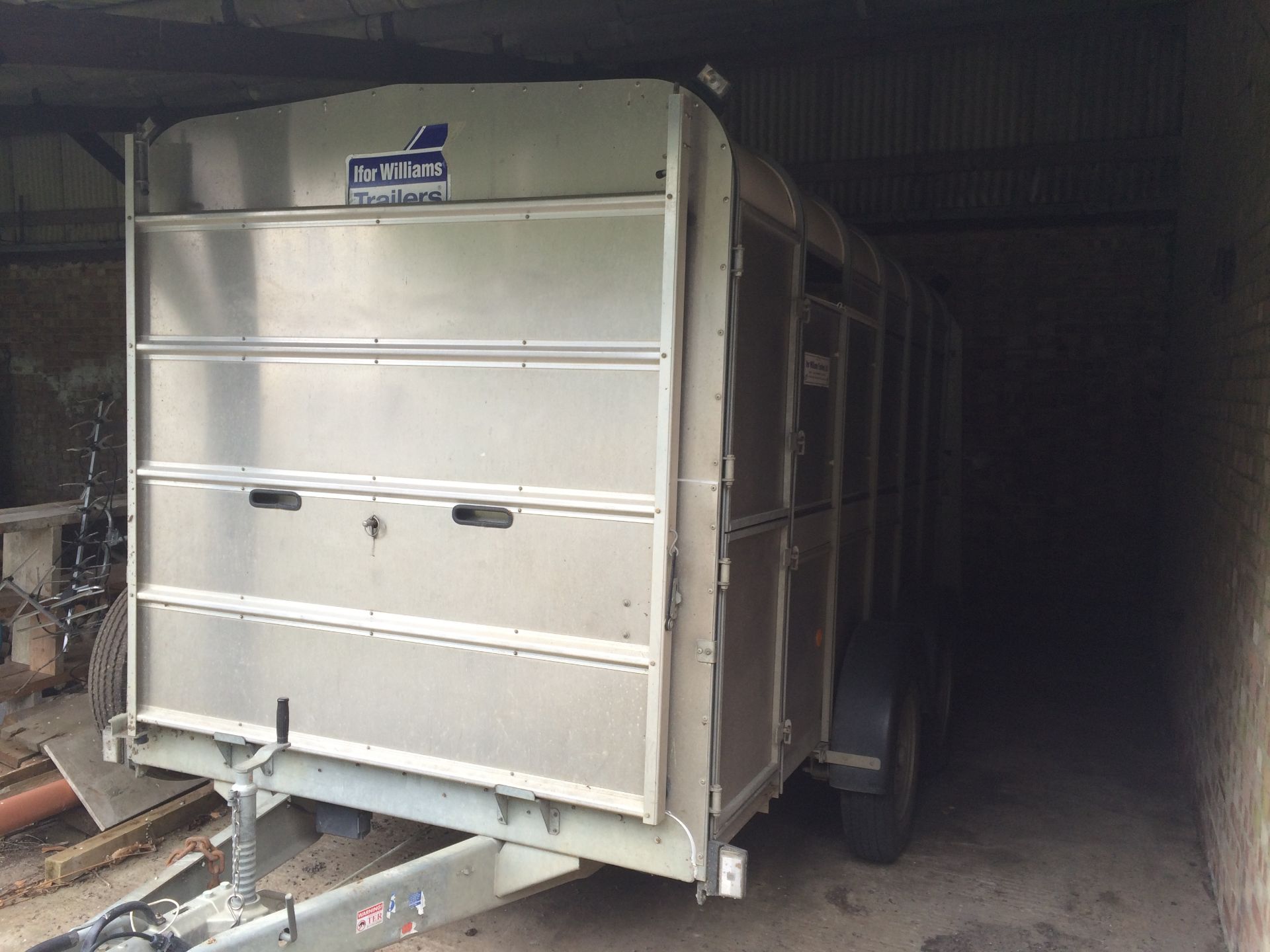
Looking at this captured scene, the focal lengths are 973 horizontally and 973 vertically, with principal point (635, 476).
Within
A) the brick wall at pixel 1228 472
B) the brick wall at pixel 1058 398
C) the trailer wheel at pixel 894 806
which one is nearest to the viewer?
the brick wall at pixel 1228 472

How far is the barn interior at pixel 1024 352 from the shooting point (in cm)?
393

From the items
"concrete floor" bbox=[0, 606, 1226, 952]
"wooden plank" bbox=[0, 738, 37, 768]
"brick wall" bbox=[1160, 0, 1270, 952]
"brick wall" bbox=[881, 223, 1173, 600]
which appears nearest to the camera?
"brick wall" bbox=[1160, 0, 1270, 952]

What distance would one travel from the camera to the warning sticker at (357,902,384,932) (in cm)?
252

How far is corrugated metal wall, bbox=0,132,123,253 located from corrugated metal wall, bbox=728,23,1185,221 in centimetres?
841

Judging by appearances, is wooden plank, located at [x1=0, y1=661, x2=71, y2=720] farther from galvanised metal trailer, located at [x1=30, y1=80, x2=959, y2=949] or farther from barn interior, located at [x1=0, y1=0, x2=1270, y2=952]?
galvanised metal trailer, located at [x1=30, y1=80, x2=959, y2=949]

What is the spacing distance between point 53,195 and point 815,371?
13012mm

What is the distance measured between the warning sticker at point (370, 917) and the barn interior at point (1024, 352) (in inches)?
46.4

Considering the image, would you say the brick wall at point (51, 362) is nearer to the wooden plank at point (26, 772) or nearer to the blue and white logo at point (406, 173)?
Answer: the wooden plank at point (26, 772)

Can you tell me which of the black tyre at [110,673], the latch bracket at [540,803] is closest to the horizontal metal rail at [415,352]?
the black tyre at [110,673]

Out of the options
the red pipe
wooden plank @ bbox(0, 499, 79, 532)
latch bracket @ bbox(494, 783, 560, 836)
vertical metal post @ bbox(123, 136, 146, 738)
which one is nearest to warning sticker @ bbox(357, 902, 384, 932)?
latch bracket @ bbox(494, 783, 560, 836)

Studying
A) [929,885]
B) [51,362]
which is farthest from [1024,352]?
[51,362]

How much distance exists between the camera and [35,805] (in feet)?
14.0

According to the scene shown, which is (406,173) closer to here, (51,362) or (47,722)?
(47,722)

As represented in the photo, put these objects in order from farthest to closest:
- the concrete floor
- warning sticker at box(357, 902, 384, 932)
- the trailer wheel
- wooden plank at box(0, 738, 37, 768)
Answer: wooden plank at box(0, 738, 37, 768)
the trailer wheel
the concrete floor
warning sticker at box(357, 902, 384, 932)
